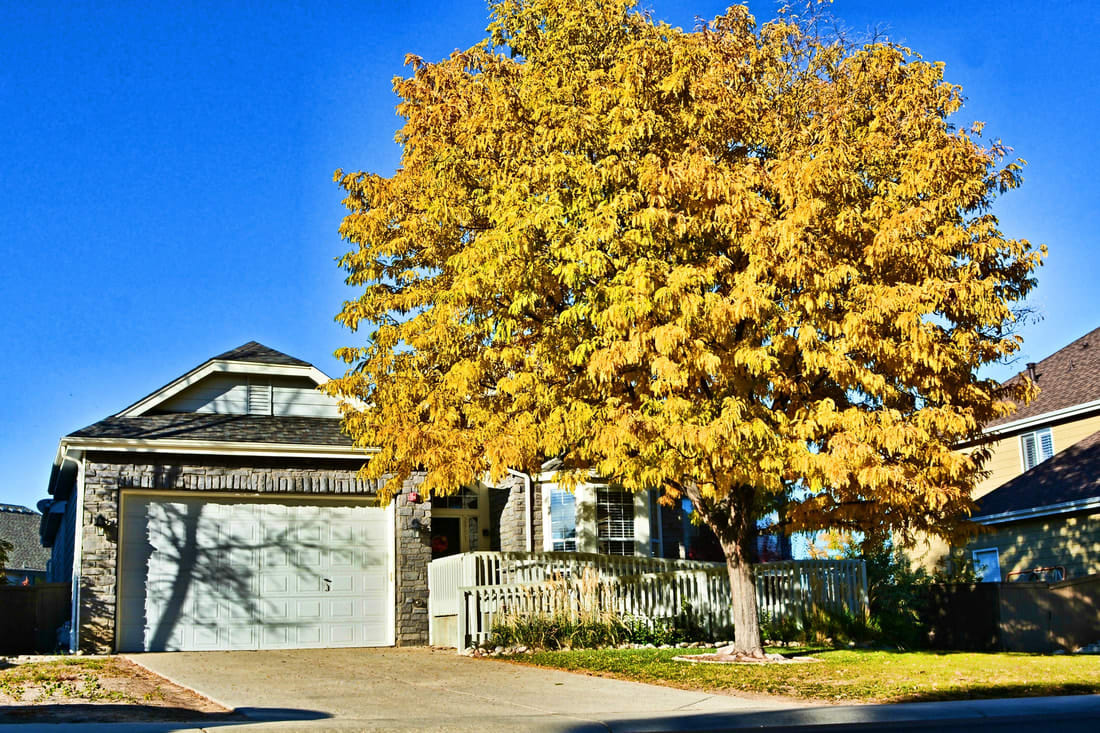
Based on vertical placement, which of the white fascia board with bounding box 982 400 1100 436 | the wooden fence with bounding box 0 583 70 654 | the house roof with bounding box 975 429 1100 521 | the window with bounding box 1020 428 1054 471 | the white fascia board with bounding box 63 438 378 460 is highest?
the white fascia board with bounding box 982 400 1100 436

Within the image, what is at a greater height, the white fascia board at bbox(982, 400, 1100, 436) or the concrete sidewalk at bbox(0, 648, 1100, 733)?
the white fascia board at bbox(982, 400, 1100, 436)

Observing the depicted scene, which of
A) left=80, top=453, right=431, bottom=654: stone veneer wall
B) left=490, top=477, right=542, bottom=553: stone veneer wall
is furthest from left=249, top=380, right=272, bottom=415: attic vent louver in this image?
left=490, top=477, right=542, bottom=553: stone veneer wall

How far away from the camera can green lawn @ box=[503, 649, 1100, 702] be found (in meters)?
10.9

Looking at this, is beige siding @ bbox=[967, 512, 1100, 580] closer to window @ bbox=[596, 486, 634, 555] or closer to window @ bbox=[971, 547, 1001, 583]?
window @ bbox=[971, 547, 1001, 583]

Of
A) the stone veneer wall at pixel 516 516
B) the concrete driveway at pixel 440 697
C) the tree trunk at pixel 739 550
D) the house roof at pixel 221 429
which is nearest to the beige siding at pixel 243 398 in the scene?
the house roof at pixel 221 429

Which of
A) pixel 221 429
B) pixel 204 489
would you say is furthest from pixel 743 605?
pixel 221 429

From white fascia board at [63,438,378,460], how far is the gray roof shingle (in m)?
11.9

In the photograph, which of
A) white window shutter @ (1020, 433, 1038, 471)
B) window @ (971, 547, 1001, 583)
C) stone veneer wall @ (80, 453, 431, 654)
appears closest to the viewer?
stone veneer wall @ (80, 453, 431, 654)

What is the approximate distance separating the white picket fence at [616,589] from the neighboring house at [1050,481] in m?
4.28

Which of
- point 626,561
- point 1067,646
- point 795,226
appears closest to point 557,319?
point 795,226

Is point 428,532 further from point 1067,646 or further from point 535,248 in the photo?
point 1067,646

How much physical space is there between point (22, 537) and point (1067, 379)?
3814cm

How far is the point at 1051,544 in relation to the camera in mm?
21469

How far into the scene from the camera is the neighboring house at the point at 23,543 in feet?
135
